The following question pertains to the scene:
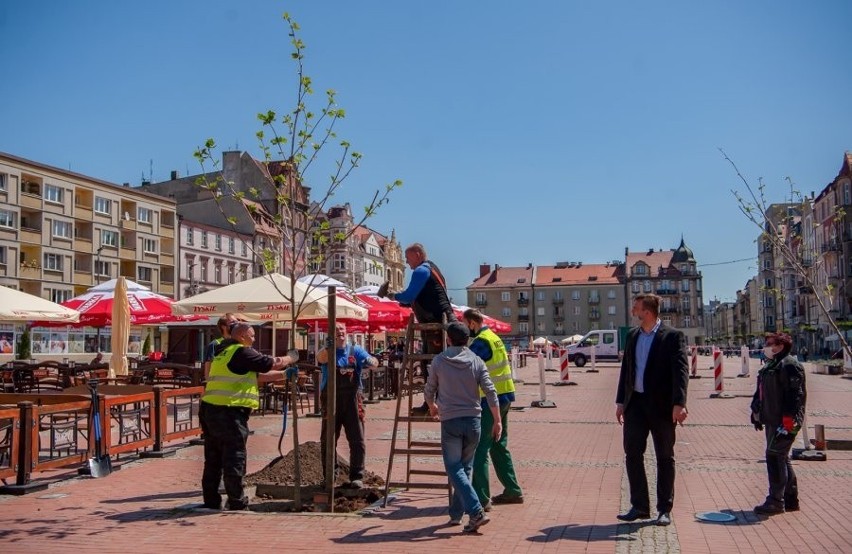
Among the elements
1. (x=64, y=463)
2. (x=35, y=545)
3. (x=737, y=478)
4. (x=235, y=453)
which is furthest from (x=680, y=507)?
Answer: (x=64, y=463)

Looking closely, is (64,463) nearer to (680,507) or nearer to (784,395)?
(680,507)

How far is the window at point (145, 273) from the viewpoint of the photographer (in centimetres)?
6675

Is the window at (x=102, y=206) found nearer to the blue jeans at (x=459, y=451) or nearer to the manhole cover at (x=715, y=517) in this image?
the blue jeans at (x=459, y=451)

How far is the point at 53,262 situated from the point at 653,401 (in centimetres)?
5779

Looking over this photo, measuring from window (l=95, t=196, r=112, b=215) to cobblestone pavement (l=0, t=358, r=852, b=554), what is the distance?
177ft

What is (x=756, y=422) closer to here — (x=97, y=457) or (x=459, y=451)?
(x=459, y=451)

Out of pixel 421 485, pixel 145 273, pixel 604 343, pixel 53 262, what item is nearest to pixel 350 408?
pixel 421 485

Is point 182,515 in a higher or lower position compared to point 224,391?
lower

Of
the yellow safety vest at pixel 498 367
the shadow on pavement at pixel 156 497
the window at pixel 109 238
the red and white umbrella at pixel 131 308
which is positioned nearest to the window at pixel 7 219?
the window at pixel 109 238

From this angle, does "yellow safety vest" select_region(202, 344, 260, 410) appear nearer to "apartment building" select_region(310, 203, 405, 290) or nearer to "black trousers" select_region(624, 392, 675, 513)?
"black trousers" select_region(624, 392, 675, 513)

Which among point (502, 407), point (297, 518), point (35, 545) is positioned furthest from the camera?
point (502, 407)

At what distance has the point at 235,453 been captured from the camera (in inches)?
330

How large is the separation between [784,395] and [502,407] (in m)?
2.65

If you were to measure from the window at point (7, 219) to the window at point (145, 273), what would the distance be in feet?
40.9
